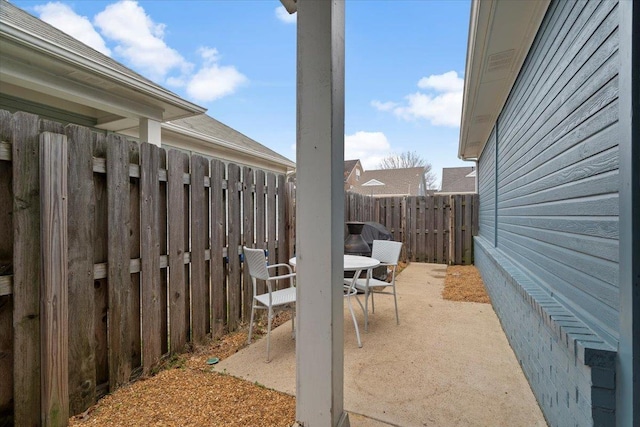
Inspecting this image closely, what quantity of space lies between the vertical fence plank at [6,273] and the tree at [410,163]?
108 feet

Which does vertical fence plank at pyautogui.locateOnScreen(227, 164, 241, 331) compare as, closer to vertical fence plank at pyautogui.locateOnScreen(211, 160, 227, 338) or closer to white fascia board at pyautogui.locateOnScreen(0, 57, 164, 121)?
vertical fence plank at pyautogui.locateOnScreen(211, 160, 227, 338)

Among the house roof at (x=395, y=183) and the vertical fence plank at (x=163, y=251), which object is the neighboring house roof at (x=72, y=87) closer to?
the vertical fence plank at (x=163, y=251)

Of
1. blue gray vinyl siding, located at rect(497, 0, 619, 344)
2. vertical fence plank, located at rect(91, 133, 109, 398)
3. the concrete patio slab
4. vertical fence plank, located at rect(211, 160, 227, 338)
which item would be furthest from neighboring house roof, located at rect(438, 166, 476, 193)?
vertical fence plank, located at rect(91, 133, 109, 398)

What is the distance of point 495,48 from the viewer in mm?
3162

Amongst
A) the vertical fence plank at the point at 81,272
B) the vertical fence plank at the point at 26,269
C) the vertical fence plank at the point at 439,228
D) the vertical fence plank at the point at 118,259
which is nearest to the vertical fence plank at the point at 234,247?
the vertical fence plank at the point at 118,259

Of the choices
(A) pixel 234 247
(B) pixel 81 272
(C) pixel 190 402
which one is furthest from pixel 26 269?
(A) pixel 234 247

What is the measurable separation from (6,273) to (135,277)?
2.38 feet

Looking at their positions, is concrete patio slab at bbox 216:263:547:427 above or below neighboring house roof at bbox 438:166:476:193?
below

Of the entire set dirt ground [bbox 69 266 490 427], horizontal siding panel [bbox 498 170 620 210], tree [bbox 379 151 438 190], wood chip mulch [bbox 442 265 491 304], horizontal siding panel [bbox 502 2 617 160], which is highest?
tree [bbox 379 151 438 190]

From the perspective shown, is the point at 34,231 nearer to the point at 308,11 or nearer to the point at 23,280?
the point at 23,280

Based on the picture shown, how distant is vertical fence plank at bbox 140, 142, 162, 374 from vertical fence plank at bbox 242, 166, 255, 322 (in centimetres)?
102

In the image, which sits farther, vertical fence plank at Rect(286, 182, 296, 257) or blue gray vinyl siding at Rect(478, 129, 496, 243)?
blue gray vinyl siding at Rect(478, 129, 496, 243)

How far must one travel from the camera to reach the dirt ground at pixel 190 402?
5.75 feet

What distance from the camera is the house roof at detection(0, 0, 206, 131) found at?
3105 millimetres
